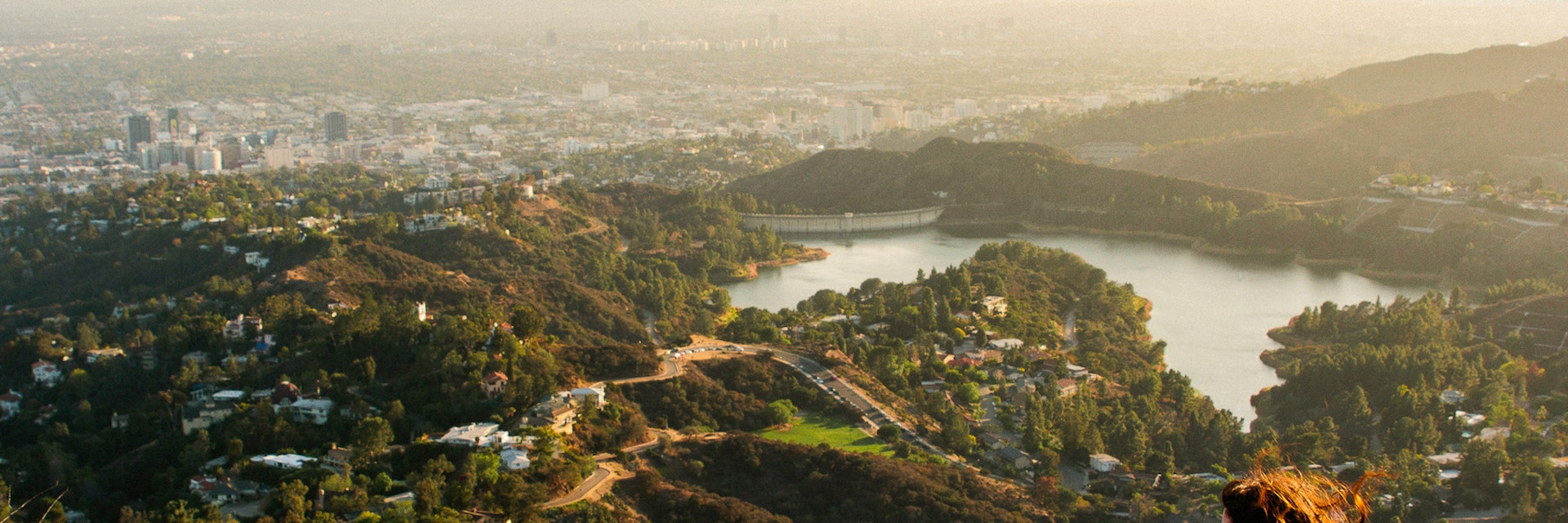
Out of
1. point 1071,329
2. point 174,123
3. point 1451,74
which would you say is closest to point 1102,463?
point 1071,329

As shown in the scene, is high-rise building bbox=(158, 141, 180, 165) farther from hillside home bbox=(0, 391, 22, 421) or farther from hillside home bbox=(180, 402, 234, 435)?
hillside home bbox=(180, 402, 234, 435)

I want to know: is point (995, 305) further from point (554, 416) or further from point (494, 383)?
point (554, 416)

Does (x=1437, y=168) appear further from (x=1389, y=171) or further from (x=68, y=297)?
(x=68, y=297)

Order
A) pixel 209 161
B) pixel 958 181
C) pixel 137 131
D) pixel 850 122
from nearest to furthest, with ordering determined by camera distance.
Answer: pixel 958 181, pixel 209 161, pixel 137 131, pixel 850 122

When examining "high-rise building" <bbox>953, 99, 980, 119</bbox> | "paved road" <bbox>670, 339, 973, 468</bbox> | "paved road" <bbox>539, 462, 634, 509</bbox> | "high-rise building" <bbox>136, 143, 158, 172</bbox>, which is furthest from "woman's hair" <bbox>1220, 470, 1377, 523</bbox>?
"high-rise building" <bbox>953, 99, 980, 119</bbox>

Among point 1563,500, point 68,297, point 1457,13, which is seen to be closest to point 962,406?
point 1563,500

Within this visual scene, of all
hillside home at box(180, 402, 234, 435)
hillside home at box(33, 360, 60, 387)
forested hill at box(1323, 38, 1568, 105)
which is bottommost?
hillside home at box(33, 360, 60, 387)
